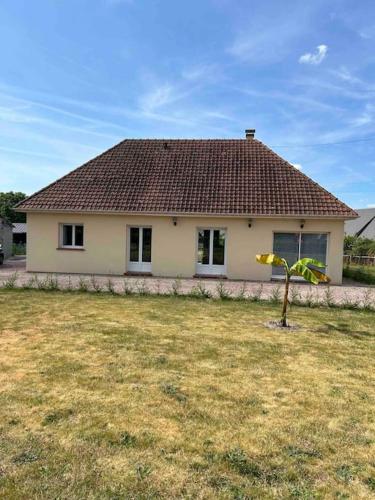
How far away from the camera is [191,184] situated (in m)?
18.3

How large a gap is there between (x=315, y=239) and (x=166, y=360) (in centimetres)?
1249

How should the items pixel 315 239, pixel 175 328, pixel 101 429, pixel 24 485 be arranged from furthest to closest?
pixel 315 239
pixel 175 328
pixel 101 429
pixel 24 485

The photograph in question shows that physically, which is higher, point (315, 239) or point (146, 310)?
point (315, 239)

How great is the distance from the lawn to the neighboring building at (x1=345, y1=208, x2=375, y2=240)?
5145 cm

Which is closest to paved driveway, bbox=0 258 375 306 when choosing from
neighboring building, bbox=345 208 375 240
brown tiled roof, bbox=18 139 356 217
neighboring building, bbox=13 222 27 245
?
brown tiled roof, bbox=18 139 356 217

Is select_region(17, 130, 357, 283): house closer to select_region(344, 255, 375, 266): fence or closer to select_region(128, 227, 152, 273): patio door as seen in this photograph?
select_region(128, 227, 152, 273): patio door

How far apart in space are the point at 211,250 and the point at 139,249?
328cm

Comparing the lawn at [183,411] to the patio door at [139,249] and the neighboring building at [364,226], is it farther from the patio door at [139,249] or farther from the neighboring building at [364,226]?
the neighboring building at [364,226]

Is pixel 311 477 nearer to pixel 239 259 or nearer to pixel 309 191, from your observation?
pixel 239 259

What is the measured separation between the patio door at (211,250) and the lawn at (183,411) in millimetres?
9273

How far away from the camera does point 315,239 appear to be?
17.0m

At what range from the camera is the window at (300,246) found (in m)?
17.0

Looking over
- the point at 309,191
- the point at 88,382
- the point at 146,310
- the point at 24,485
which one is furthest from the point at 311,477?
the point at 309,191

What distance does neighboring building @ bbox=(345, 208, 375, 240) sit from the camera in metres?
55.1
